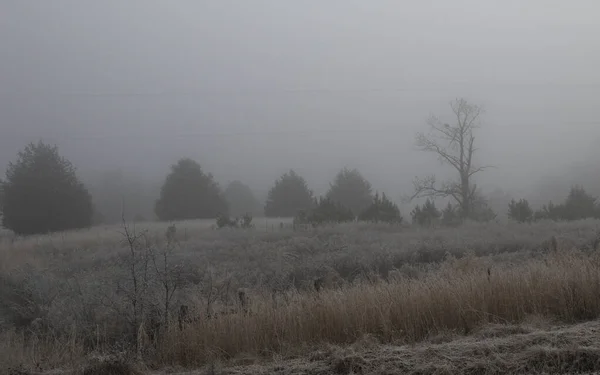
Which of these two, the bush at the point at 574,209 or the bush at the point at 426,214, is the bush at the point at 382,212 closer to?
the bush at the point at 426,214

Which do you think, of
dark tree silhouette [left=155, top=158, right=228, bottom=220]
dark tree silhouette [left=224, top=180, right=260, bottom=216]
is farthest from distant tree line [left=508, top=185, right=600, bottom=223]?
dark tree silhouette [left=224, top=180, right=260, bottom=216]

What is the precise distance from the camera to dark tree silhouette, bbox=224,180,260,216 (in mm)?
60094

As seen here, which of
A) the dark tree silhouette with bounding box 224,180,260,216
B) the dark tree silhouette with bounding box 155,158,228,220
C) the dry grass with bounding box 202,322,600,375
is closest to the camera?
the dry grass with bounding box 202,322,600,375

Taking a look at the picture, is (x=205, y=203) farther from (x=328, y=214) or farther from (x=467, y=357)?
(x=467, y=357)

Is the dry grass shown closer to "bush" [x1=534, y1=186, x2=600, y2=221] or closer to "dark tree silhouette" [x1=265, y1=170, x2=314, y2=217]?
"bush" [x1=534, y1=186, x2=600, y2=221]

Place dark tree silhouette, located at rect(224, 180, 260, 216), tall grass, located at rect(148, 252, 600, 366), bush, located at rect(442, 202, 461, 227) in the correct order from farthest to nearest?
dark tree silhouette, located at rect(224, 180, 260, 216)
bush, located at rect(442, 202, 461, 227)
tall grass, located at rect(148, 252, 600, 366)

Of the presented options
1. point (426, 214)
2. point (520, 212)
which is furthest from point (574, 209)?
point (426, 214)

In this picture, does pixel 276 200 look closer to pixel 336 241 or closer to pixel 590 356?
pixel 336 241

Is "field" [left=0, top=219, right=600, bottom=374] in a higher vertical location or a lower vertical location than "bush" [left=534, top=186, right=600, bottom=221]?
lower

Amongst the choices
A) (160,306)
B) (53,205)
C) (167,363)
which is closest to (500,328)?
(167,363)

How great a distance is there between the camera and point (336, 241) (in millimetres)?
20141

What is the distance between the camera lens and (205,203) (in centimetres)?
4675

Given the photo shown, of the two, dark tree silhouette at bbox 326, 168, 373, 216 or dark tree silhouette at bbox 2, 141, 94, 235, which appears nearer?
dark tree silhouette at bbox 2, 141, 94, 235

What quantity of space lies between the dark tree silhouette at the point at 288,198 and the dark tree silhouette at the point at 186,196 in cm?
485
